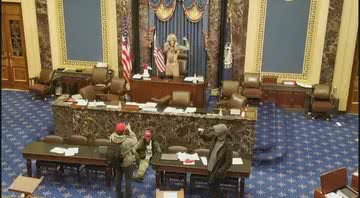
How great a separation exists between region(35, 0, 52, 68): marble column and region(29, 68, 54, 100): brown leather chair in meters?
0.41

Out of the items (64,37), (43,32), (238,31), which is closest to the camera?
(238,31)

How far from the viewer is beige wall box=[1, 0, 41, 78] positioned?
14.0 m

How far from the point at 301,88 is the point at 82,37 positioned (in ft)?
24.4

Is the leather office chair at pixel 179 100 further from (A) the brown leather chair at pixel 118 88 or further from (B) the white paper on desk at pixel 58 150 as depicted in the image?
(B) the white paper on desk at pixel 58 150

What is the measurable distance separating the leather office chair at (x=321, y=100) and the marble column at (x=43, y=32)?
29.2 ft

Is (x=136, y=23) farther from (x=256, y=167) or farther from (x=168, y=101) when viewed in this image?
(x=256, y=167)

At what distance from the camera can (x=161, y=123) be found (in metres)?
9.97

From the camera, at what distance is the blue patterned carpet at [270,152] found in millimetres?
8500

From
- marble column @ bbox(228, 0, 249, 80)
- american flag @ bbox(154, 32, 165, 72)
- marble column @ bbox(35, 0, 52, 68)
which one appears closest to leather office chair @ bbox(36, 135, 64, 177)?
american flag @ bbox(154, 32, 165, 72)

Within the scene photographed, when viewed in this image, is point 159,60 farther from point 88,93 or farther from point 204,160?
point 204,160

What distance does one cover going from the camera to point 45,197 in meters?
8.17

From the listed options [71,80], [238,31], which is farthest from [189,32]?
[71,80]

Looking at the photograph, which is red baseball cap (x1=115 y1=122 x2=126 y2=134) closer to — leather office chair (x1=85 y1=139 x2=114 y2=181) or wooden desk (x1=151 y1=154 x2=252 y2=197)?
wooden desk (x1=151 y1=154 x2=252 y2=197)

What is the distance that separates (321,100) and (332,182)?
5772 millimetres
